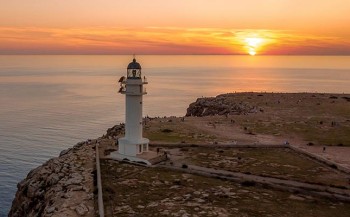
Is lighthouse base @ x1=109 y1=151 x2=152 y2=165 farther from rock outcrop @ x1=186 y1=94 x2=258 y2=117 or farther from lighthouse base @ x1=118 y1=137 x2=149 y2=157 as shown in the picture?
rock outcrop @ x1=186 y1=94 x2=258 y2=117

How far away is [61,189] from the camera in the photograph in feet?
79.6

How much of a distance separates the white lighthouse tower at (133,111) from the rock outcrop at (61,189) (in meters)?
2.99

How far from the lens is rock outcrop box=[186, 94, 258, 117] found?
210 ft

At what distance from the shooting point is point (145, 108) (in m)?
116

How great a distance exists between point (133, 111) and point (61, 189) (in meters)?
8.80

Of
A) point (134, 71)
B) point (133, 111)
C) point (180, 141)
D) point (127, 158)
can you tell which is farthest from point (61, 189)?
point (180, 141)

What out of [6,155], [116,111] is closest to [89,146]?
[6,155]

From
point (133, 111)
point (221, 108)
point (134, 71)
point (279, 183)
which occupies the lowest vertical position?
point (279, 183)

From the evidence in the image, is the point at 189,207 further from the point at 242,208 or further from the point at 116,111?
the point at 116,111

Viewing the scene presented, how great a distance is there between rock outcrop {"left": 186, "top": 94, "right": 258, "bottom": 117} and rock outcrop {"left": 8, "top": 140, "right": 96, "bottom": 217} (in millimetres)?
35534

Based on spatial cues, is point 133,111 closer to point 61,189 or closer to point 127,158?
point 127,158

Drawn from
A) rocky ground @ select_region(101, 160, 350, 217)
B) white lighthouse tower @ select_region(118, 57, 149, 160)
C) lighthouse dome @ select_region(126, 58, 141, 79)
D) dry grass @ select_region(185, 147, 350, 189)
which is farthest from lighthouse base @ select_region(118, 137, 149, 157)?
lighthouse dome @ select_region(126, 58, 141, 79)

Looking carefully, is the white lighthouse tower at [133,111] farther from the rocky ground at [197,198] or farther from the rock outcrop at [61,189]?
the rocky ground at [197,198]

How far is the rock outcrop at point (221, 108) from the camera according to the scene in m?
64.1
